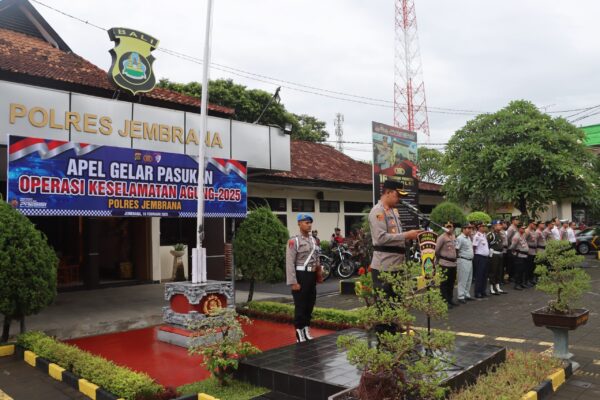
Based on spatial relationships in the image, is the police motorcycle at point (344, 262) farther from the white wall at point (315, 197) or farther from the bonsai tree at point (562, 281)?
the bonsai tree at point (562, 281)

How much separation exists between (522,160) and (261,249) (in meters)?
9.37

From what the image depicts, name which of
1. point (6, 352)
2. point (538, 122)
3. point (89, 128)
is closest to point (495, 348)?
point (6, 352)

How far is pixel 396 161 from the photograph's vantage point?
11.1 meters

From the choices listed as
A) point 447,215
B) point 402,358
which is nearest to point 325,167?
point 447,215

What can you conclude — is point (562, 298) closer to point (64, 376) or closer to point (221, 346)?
point (221, 346)

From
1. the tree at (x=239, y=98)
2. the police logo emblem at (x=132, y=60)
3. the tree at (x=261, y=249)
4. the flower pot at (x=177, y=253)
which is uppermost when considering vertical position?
the tree at (x=239, y=98)

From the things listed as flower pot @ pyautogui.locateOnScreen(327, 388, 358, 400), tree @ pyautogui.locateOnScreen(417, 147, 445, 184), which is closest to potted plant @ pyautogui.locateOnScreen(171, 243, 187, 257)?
flower pot @ pyautogui.locateOnScreen(327, 388, 358, 400)

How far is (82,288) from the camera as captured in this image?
Result: 11664 mm

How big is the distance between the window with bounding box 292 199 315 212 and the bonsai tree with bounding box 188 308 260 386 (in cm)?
1167

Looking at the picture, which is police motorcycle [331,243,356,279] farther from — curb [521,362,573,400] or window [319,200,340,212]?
curb [521,362,573,400]

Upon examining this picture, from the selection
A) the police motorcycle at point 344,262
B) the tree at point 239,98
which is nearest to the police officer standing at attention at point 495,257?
the police motorcycle at point 344,262

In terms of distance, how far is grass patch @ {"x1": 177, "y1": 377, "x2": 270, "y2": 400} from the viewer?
4.81 metres

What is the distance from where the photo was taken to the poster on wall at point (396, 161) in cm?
1048

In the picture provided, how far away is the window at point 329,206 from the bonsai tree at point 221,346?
1294cm
